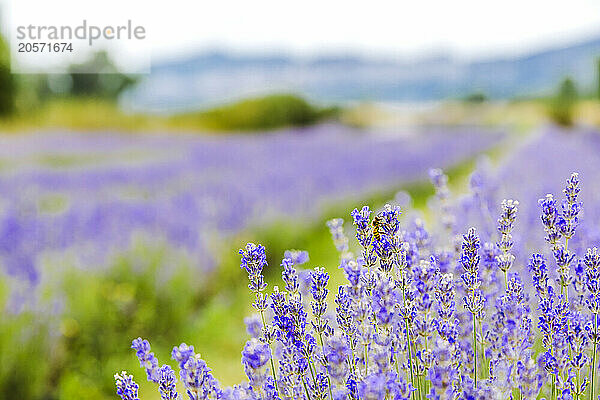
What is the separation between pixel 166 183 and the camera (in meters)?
4.96

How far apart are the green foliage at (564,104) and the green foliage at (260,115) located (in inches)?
168

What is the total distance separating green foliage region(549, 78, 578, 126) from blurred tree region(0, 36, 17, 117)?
9911 mm

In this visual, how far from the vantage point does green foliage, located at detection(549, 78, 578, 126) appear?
8.27 metres

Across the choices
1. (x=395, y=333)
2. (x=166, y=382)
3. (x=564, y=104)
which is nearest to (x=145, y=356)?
(x=166, y=382)

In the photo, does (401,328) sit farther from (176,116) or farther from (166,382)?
(176,116)

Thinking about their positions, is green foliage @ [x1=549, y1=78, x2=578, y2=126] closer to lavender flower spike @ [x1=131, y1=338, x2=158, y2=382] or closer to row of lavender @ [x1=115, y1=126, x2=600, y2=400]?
row of lavender @ [x1=115, y1=126, x2=600, y2=400]

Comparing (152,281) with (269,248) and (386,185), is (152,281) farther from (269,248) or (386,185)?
(386,185)

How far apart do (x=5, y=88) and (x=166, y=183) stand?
9265 mm

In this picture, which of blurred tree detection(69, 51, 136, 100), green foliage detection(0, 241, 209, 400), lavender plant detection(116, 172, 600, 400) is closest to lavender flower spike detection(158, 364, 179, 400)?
lavender plant detection(116, 172, 600, 400)

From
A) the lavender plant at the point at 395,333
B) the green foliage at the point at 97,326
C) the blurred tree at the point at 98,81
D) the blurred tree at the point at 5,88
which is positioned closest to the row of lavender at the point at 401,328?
the lavender plant at the point at 395,333

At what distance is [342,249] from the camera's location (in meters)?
1.19

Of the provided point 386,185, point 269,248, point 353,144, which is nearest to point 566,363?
point 269,248

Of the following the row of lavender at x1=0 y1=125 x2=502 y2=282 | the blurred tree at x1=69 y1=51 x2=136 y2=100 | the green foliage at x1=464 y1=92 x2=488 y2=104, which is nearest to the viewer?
the row of lavender at x1=0 y1=125 x2=502 y2=282

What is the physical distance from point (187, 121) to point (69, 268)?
10.00m
